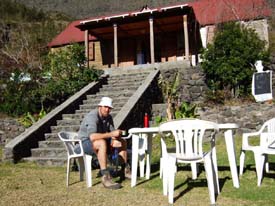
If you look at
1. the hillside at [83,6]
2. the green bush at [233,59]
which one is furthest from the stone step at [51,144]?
the hillside at [83,6]

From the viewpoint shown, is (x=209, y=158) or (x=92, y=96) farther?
(x=92, y=96)

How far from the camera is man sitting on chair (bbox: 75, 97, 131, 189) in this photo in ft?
19.6

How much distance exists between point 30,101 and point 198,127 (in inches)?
393

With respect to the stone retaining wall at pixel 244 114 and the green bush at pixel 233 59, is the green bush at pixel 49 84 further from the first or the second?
the stone retaining wall at pixel 244 114

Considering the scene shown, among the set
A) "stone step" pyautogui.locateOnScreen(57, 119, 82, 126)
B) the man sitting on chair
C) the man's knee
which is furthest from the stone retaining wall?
the man's knee

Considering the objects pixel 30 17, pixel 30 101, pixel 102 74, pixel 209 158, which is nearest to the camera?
pixel 209 158

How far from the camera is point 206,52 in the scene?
46.3 feet

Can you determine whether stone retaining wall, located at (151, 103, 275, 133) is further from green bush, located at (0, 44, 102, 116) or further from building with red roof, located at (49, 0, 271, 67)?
building with red roof, located at (49, 0, 271, 67)

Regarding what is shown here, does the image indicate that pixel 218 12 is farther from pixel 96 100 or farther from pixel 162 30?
pixel 96 100

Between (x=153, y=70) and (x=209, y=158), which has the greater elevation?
(x=153, y=70)

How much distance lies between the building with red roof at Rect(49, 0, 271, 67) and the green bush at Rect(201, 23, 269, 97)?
130 inches

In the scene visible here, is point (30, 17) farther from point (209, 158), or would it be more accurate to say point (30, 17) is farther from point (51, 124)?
point (209, 158)

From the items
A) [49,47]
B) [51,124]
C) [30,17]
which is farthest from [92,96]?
[30,17]

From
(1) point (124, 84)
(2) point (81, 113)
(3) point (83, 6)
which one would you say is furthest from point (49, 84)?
(3) point (83, 6)
